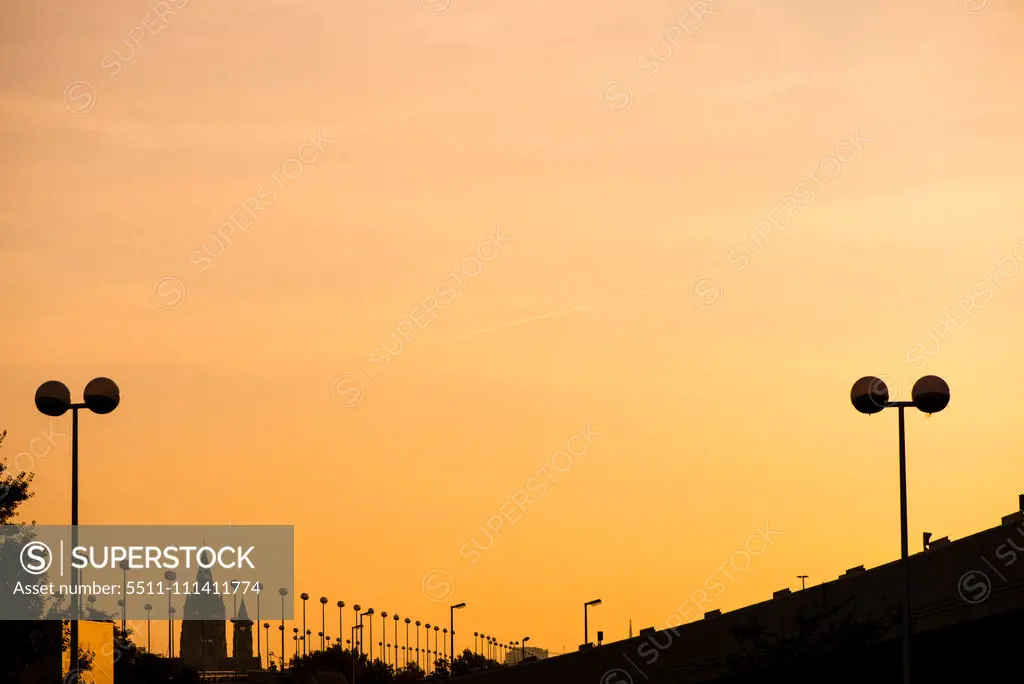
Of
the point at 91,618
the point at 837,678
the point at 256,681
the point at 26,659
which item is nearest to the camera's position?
the point at 837,678

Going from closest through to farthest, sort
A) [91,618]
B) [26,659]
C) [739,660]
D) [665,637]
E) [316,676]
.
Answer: [739,660]
[26,659]
[91,618]
[665,637]
[316,676]

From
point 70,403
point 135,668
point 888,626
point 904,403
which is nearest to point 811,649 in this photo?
point 888,626

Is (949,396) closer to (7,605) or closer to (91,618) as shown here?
(7,605)

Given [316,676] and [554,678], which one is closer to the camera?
[554,678]

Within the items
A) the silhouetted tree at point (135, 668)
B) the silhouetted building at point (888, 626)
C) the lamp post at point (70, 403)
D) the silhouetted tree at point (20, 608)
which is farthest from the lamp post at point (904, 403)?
the silhouetted tree at point (135, 668)

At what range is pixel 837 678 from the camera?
34188mm

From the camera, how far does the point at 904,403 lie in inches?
1208

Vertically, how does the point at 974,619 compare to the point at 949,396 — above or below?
below

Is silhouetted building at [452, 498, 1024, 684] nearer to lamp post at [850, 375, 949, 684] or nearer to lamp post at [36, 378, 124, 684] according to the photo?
lamp post at [850, 375, 949, 684]

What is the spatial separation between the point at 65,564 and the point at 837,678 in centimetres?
2241

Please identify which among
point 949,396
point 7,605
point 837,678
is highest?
point 949,396

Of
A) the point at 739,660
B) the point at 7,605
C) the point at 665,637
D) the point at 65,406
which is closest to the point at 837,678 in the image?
the point at 739,660

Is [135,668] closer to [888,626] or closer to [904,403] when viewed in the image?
[888,626]

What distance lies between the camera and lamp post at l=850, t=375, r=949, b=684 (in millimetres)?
29953
